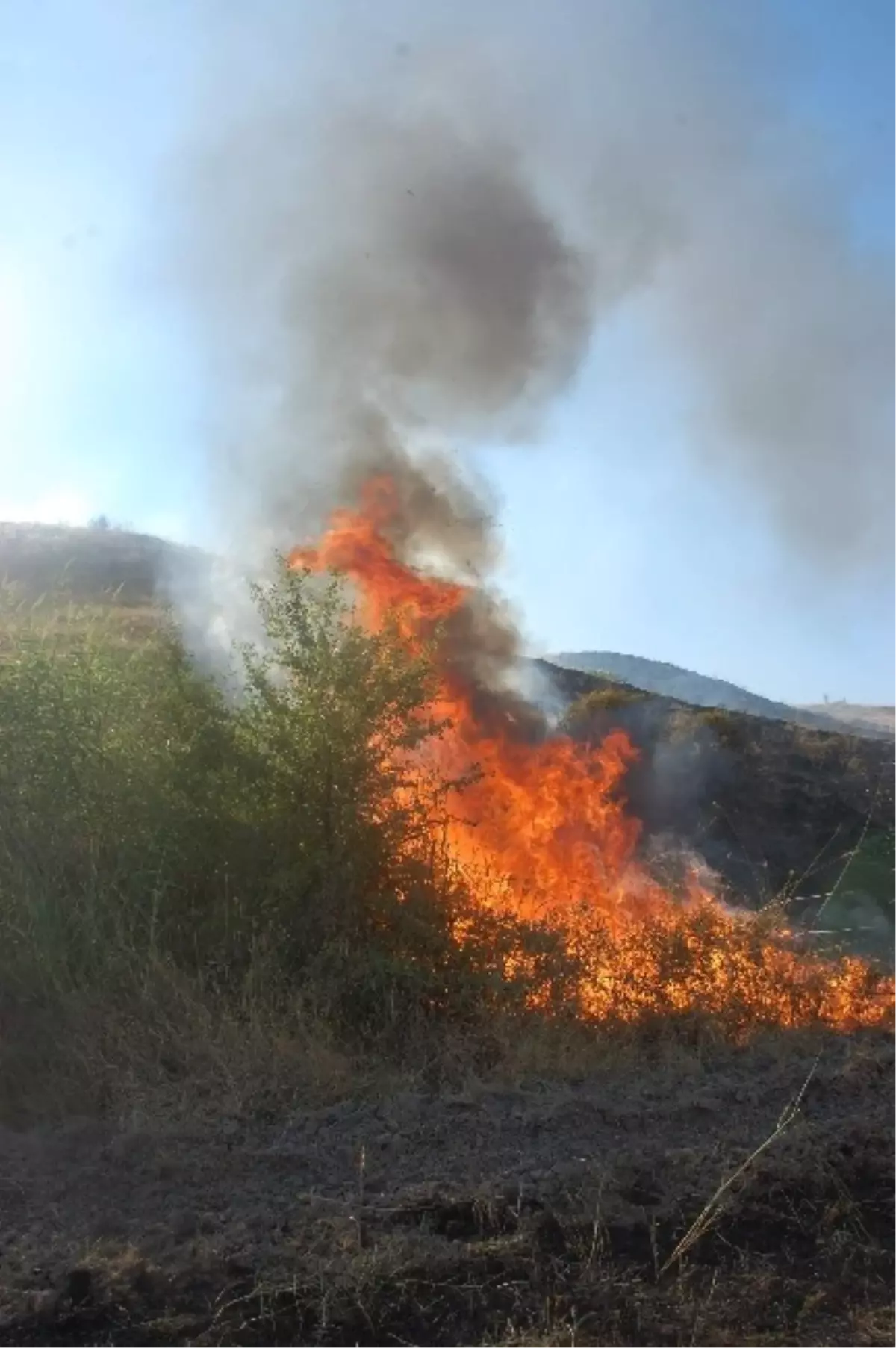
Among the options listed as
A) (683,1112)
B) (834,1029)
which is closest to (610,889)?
(834,1029)

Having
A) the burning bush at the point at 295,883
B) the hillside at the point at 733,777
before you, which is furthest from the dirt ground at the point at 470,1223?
the hillside at the point at 733,777

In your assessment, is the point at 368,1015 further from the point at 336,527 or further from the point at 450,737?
the point at 336,527

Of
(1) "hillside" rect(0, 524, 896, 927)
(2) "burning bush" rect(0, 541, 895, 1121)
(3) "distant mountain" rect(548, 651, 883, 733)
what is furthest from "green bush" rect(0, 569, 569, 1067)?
(3) "distant mountain" rect(548, 651, 883, 733)

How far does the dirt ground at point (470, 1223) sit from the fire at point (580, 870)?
1.71 metres

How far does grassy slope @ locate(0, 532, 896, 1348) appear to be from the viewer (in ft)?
11.3

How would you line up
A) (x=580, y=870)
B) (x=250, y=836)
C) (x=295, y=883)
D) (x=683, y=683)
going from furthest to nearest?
(x=683, y=683) → (x=580, y=870) → (x=250, y=836) → (x=295, y=883)

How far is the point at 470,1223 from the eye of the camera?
4055 mm

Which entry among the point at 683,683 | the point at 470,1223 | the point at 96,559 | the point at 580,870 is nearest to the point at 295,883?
the point at 470,1223

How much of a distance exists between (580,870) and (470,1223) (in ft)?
21.2

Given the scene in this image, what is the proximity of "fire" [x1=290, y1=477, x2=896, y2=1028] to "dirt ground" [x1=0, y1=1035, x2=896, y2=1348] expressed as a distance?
1.71 meters

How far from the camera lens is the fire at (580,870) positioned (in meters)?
7.45

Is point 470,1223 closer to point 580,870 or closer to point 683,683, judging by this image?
point 580,870

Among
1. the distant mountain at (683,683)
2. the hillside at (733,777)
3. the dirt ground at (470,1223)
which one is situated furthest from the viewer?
the distant mountain at (683,683)

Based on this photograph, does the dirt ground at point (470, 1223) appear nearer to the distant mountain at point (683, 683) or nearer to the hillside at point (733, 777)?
the hillside at point (733, 777)
